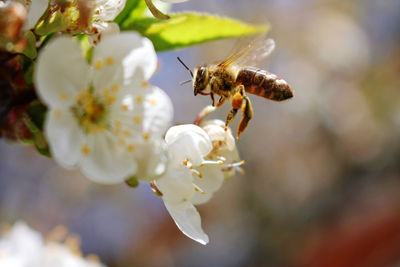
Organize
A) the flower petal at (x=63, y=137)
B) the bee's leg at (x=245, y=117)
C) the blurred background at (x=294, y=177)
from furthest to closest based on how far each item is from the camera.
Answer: the blurred background at (x=294, y=177), the bee's leg at (x=245, y=117), the flower petal at (x=63, y=137)

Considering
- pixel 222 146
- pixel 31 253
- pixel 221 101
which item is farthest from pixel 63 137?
pixel 31 253

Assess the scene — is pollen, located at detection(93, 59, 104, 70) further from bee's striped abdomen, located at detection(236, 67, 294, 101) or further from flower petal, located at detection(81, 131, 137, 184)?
bee's striped abdomen, located at detection(236, 67, 294, 101)

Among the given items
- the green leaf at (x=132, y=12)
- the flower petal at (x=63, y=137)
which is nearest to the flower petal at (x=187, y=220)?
the flower petal at (x=63, y=137)

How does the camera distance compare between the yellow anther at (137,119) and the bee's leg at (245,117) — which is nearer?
the yellow anther at (137,119)

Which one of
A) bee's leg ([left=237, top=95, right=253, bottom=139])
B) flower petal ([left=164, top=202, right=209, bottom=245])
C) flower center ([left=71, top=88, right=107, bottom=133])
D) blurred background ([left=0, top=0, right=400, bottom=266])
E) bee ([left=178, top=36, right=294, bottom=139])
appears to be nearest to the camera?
flower center ([left=71, top=88, right=107, bottom=133])

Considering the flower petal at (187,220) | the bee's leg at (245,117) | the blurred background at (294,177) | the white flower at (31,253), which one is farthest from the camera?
the blurred background at (294,177)

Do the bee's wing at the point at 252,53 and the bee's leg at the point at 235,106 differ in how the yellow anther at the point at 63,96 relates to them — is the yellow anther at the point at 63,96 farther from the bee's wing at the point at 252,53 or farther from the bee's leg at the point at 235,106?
the bee's wing at the point at 252,53

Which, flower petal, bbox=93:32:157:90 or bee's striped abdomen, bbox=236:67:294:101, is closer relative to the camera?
flower petal, bbox=93:32:157:90

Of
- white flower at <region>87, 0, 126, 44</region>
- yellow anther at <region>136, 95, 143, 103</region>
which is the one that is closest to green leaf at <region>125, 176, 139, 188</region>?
yellow anther at <region>136, 95, 143, 103</region>

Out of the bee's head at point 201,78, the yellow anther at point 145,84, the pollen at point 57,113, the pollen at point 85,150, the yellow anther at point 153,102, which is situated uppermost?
the yellow anther at point 145,84
